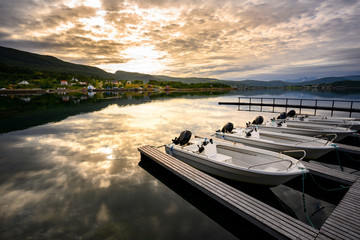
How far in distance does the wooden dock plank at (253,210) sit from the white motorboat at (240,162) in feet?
3.18

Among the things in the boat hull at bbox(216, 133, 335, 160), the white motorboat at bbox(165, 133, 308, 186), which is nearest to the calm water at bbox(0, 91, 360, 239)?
the white motorboat at bbox(165, 133, 308, 186)

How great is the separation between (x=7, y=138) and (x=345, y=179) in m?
24.7

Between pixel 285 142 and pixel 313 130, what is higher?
pixel 313 130

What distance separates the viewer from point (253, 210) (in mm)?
5695

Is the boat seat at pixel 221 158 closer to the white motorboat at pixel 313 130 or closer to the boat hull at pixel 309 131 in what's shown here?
the white motorboat at pixel 313 130

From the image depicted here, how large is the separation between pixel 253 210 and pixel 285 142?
8.60 m

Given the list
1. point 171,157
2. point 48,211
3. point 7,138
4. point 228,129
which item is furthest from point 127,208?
point 7,138

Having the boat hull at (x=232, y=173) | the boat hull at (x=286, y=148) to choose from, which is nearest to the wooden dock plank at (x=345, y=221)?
the boat hull at (x=232, y=173)

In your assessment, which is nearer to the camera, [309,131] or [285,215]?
[285,215]

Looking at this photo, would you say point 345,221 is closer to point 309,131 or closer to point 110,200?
point 110,200

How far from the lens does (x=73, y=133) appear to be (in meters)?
17.7

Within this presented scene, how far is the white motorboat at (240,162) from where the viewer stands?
23.8 feet

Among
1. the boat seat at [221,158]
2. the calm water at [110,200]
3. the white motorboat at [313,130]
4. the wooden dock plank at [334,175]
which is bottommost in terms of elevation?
the calm water at [110,200]

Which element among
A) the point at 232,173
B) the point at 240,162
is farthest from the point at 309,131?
the point at 232,173
